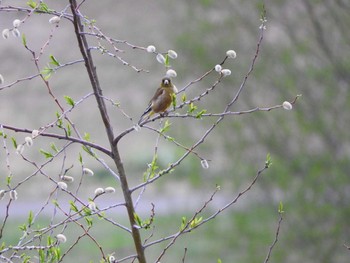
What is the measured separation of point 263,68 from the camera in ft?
36.3

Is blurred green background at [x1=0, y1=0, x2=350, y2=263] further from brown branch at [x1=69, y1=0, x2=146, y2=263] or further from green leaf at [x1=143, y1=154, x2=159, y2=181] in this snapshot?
brown branch at [x1=69, y1=0, x2=146, y2=263]

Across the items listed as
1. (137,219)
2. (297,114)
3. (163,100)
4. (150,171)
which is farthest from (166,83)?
(297,114)

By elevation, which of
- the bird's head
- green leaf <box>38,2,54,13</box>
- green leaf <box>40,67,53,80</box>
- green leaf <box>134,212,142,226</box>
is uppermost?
the bird's head

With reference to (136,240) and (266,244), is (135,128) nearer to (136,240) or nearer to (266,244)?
(136,240)

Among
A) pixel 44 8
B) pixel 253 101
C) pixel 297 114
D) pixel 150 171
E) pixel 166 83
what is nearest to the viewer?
pixel 44 8

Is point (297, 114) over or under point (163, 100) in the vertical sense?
over

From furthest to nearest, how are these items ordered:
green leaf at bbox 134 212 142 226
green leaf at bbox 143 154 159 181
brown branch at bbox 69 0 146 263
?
green leaf at bbox 143 154 159 181 → green leaf at bbox 134 212 142 226 → brown branch at bbox 69 0 146 263

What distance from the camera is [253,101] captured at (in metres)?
11.4

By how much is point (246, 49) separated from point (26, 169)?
17.9ft

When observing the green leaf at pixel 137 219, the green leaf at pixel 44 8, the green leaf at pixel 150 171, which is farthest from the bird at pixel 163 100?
the green leaf at pixel 44 8

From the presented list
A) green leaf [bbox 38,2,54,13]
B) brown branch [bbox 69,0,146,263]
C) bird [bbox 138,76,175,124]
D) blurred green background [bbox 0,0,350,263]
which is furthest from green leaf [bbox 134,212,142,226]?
blurred green background [bbox 0,0,350,263]

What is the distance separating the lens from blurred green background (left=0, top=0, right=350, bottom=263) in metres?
10.8

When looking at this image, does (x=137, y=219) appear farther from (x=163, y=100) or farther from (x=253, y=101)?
(x=253, y=101)

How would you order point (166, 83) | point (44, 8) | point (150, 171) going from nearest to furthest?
point (44, 8) → point (150, 171) → point (166, 83)
